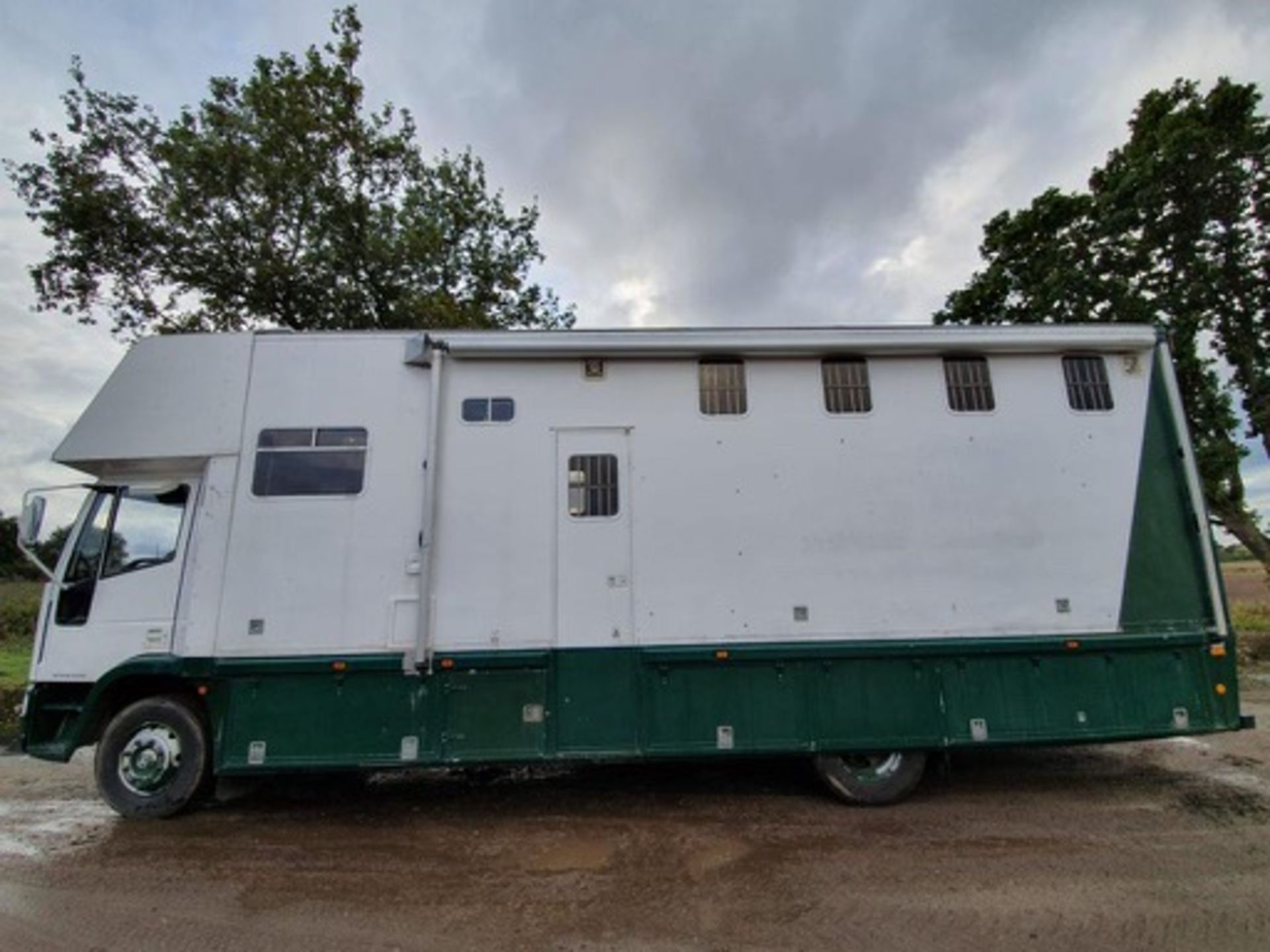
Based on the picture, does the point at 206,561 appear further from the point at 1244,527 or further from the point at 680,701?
the point at 1244,527

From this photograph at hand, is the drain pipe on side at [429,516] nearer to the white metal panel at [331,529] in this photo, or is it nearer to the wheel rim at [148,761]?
the white metal panel at [331,529]

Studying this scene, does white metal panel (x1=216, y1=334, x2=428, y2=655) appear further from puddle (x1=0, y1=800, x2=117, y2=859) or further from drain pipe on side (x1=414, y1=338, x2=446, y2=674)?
puddle (x1=0, y1=800, x2=117, y2=859)

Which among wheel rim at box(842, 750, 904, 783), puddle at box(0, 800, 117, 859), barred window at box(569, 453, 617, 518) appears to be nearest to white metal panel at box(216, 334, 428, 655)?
barred window at box(569, 453, 617, 518)

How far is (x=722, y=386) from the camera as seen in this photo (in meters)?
5.71

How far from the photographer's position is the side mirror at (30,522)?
514 centimetres

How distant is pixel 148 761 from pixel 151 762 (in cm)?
2

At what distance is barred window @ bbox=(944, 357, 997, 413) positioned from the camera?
5.73 meters

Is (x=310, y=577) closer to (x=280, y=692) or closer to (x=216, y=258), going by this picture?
(x=280, y=692)

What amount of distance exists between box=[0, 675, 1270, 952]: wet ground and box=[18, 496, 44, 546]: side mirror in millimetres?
2401

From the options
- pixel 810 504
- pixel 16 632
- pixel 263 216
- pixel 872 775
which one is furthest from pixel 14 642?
pixel 872 775

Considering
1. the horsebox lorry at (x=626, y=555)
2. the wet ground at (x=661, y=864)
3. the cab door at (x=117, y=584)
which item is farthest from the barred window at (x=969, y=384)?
the cab door at (x=117, y=584)

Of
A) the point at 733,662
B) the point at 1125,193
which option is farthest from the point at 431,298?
the point at 1125,193

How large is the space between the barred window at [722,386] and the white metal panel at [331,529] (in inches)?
96.0

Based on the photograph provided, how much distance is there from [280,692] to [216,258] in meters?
12.6
